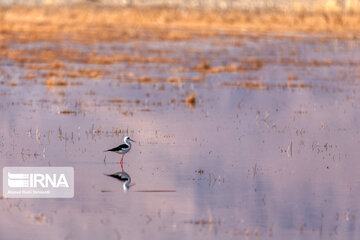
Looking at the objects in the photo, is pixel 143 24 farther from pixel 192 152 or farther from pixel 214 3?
pixel 192 152

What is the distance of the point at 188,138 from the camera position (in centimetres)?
1922

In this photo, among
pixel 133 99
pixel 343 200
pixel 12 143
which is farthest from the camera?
pixel 133 99

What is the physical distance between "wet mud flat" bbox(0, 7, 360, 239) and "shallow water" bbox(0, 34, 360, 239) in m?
0.03

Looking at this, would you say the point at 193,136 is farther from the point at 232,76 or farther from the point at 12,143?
the point at 232,76

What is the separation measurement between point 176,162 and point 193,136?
2.96 metres

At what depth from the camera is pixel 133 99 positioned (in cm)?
2606

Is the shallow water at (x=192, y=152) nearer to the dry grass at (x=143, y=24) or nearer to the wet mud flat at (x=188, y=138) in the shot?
the wet mud flat at (x=188, y=138)

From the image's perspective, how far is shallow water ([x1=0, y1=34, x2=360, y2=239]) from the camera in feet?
41.3

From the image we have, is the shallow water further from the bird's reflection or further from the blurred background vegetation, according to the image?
the blurred background vegetation

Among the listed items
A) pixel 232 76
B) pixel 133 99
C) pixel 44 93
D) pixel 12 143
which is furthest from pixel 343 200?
pixel 232 76

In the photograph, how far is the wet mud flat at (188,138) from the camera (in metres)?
12.7

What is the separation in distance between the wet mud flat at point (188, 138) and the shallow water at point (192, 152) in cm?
3

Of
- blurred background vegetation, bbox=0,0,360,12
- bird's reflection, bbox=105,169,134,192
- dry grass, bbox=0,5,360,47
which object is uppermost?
blurred background vegetation, bbox=0,0,360,12

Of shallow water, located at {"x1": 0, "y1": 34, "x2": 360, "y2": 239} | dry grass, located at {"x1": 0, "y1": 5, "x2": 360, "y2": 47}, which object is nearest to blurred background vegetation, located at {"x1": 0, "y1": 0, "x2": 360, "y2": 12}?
dry grass, located at {"x1": 0, "y1": 5, "x2": 360, "y2": 47}
